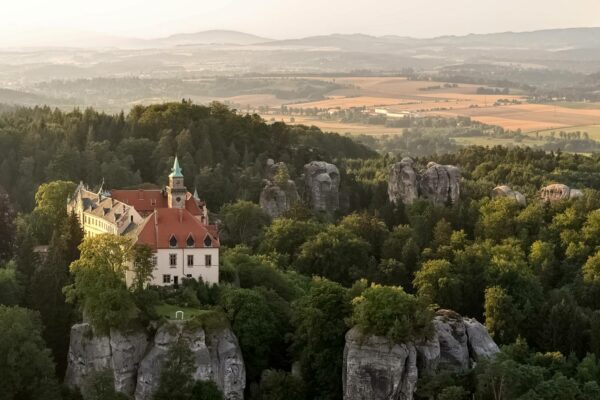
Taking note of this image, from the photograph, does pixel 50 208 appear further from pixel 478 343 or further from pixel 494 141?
pixel 494 141

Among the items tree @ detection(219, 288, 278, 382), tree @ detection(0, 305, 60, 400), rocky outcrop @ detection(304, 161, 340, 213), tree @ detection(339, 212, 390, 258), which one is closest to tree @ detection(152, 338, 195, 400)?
tree @ detection(219, 288, 278, 382)

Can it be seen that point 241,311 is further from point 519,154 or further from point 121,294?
point 519,154

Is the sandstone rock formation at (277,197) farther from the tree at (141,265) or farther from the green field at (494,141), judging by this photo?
the green field at (494,141)

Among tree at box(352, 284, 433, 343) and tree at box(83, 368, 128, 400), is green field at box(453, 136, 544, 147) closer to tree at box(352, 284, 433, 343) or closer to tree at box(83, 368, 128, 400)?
tree at box(352, 284, 433, 343)

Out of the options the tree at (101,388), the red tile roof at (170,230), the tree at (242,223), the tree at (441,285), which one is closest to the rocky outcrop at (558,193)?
the tree at (441,285)

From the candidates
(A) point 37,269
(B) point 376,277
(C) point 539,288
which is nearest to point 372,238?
(B) point 376,277

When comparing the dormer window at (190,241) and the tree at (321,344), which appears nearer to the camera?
the tree at (321,344)
